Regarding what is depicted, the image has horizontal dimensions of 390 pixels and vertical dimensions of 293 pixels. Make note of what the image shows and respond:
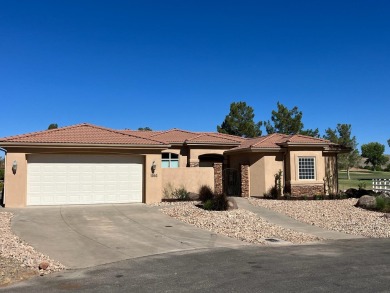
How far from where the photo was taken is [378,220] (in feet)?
55.6

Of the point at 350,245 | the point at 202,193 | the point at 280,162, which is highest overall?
the point at 280,162

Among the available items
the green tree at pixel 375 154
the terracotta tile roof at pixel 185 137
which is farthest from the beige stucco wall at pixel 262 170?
the green tree at pixel 375 154

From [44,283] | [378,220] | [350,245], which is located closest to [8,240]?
[44,283]

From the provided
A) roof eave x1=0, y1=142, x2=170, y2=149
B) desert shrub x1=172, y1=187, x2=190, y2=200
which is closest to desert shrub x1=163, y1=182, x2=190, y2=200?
desert shrub x1=172, y1=187, x2=190, y2=200

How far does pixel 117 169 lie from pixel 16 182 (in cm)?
460

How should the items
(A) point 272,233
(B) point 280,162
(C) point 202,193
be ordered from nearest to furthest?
(A) point 272,233 < (C) point 202,193 < (B) point 280,162

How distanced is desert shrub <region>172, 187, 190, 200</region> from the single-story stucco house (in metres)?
0.38

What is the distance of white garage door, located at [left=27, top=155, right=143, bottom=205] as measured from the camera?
1870 centimetres

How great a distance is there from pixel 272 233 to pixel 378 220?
5.85m

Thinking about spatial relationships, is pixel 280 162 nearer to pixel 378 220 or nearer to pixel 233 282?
pixel 378 220

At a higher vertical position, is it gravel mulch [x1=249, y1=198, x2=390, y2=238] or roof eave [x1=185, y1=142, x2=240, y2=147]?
roof eave [x1=185, y1=142, x2=240, y2=147]

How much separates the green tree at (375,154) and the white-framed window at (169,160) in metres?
90.4

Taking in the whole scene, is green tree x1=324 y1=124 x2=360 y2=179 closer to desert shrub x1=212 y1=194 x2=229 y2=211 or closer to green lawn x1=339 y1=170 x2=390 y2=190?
green lawn x1=339 y1=170 x2=390 y2=190

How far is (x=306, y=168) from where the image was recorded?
24.9m
